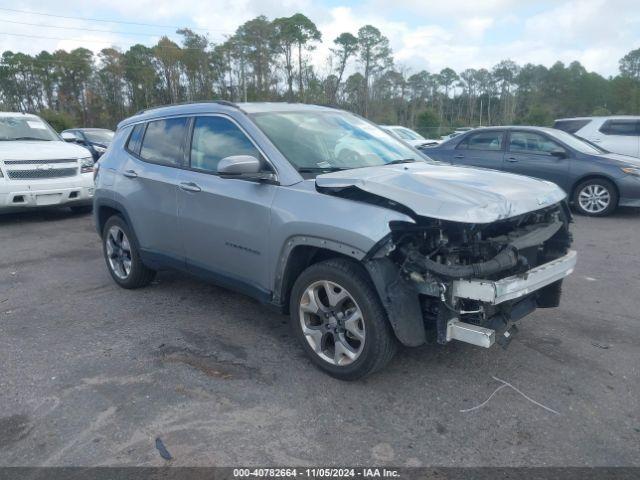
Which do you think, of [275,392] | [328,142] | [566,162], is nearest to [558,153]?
[566,162]

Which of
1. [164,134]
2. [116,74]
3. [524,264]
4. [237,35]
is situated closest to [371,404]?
[524,264]

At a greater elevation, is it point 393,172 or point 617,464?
point 393,172

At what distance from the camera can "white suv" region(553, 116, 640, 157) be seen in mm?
12164

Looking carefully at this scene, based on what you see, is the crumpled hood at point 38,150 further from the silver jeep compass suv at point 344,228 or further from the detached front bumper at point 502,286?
the detached front bumper at point 502,286

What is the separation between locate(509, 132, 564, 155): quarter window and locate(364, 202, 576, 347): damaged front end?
7.27 meters

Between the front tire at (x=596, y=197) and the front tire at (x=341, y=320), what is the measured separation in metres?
7.64

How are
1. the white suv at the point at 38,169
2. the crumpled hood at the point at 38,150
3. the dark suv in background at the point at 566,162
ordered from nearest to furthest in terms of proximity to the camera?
the white suv at the point at 38,169, the crumpled hood at the point at 38,150, the dark suv in background at the point at 566,162

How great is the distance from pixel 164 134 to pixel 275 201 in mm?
1740

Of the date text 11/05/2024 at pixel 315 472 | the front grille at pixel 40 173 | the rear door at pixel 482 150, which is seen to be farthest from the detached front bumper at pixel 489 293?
the front grille at pixel 40 173

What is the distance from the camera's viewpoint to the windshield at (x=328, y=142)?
397 centimetres

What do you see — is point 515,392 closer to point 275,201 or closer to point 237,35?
point 275,201

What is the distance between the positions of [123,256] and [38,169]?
4.46 meters

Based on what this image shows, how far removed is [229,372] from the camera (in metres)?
3.70

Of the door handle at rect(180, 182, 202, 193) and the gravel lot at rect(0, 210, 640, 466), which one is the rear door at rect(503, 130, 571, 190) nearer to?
the gravel lot at rect(0, 210, 640, 466)
